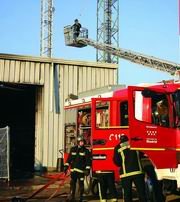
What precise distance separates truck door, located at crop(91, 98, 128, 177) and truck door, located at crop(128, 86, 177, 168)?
175 centimetres

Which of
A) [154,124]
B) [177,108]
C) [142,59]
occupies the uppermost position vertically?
[142,59]

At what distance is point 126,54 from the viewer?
46.1m

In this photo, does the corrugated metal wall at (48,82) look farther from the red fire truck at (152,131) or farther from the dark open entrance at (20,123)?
the red fire truck at (152,131)

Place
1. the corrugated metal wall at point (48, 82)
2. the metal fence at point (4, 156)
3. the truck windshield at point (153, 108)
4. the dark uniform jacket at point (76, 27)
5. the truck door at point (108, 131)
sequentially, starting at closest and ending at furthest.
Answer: the truck windshield at point (153, 108)
the truck door at point (108, 131)
the metal fence at point (4, 156)
the corrugated metal wall at point (48, 82)
the dark uniform jacket at point (76, 27)

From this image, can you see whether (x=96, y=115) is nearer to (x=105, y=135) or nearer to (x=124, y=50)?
(x=105, y=135)

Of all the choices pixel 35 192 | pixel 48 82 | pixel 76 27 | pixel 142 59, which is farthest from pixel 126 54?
pixel 35 192

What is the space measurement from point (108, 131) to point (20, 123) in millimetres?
19414

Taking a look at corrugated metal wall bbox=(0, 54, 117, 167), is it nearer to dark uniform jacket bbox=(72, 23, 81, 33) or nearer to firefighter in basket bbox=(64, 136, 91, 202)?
firefighter in basket bbox=(64, 136, 91, 202)

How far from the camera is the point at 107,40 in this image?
204 feet

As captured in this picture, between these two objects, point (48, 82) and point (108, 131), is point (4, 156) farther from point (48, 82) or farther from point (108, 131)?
point (108, 131)

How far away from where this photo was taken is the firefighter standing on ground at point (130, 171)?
32.1 feet

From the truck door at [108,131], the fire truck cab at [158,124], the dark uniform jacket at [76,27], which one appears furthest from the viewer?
the dark uniform jacket at [76,27]

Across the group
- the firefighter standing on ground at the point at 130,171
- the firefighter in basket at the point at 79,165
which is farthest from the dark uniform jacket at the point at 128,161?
the firefighter in basket at the point at 79,165

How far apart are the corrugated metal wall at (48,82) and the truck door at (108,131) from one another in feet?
32.0
